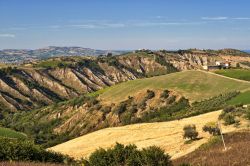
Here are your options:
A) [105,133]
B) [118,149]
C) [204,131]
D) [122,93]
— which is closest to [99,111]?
[122,93]

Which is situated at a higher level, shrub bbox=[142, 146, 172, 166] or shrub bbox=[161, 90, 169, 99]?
shrub bbox=[142, 146, 172, 166]

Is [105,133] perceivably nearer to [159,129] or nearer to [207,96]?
[159,129]

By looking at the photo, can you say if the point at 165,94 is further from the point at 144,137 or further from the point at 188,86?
the point at 144,137

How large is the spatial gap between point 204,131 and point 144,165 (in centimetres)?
3140

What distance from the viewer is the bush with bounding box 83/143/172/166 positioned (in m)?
23.6

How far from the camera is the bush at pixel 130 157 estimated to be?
2358 centimetres

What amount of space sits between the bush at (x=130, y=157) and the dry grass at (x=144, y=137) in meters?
20.4

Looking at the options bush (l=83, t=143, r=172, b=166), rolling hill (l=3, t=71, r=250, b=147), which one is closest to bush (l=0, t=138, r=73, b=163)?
bush (l=83, t=143, r=172, b=166)

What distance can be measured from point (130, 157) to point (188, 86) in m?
95.2

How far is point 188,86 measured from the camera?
119 meters

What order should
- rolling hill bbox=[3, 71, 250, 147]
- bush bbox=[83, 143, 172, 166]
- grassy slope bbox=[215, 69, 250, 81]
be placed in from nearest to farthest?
1. bush bbox=[83, 143, 172, 166]
2. rolling hill bbox=[3, 71, 250, 147]
3. grassy slope bbox=[215, 69, 250, 81]

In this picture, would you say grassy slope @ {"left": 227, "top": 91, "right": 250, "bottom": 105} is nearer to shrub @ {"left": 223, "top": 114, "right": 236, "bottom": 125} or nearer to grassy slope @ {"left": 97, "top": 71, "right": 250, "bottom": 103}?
grassy slope @ {"left": 97, "top": 71, "right": 250, "bottom": 103}

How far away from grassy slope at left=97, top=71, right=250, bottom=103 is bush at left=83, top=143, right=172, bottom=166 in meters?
77.6

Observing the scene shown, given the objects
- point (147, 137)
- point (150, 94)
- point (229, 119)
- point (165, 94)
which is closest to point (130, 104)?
point (150, 94)
